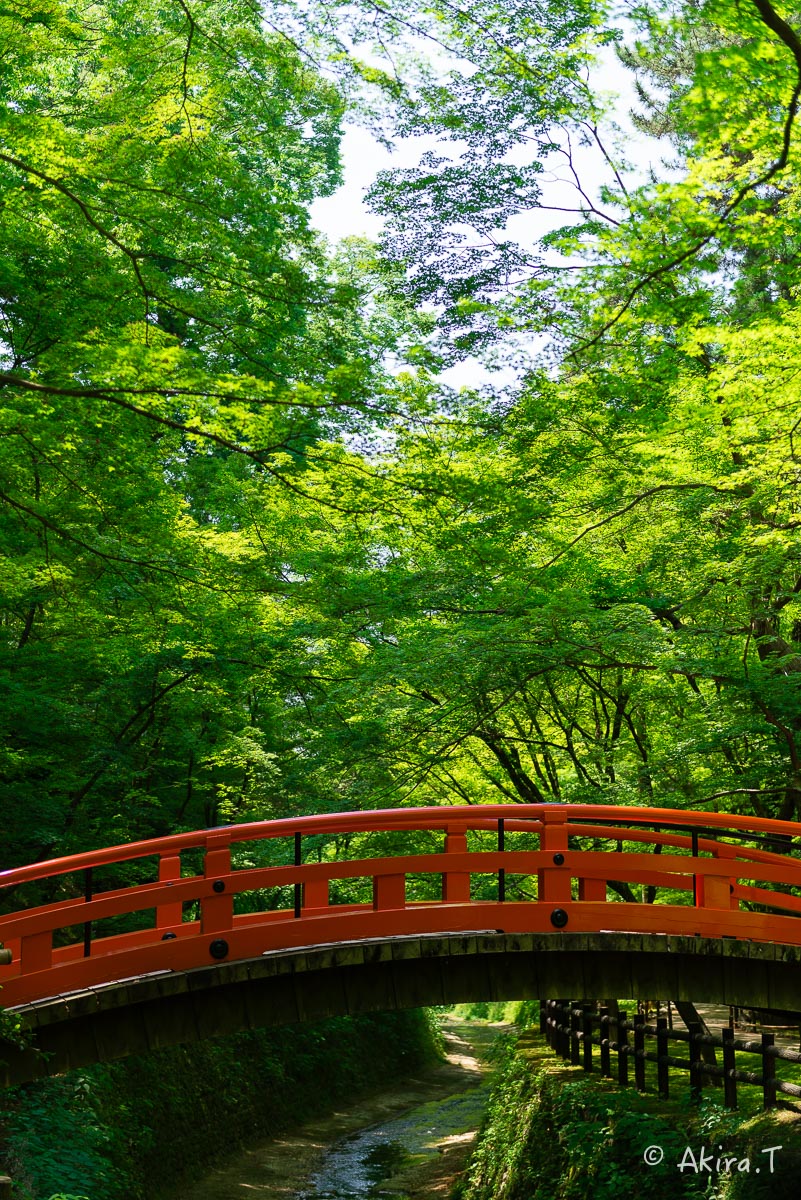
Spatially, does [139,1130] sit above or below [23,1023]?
below

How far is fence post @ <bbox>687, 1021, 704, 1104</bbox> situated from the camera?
1022 cm

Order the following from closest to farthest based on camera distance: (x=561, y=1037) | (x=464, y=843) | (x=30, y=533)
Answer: (x=464, y=843) < (x=30, y=533) < (x=561, y=1037)

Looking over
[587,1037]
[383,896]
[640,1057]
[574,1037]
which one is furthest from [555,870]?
[574,1037]

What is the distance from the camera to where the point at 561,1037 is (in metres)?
15.1

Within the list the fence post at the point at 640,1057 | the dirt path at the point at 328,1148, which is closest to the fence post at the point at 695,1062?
the fence post at the point at 640,1057

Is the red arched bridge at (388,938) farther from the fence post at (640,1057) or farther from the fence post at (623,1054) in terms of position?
the fence post at (623,1054)

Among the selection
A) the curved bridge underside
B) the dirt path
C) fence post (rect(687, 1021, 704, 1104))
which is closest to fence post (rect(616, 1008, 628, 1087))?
fence post (rect(687, 1021, 704, 1104))

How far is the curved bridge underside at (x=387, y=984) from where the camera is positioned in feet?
22.7

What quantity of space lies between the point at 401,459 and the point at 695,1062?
6.64 metres

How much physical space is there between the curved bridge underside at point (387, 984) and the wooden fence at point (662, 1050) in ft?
2.59

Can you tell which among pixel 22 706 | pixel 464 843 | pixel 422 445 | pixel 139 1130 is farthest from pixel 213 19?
pixel 139 1130

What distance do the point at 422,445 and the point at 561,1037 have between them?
9.68 meters

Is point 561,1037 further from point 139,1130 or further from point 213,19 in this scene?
point 213,19

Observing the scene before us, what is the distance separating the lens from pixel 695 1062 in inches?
403
